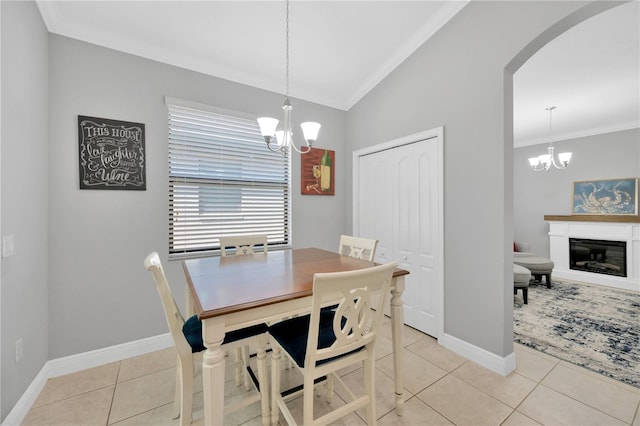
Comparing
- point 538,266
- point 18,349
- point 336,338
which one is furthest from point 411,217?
point 18,349

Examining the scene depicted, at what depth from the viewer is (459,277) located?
237cm

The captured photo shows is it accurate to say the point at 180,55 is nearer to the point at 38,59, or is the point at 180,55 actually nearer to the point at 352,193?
the point at 38,59

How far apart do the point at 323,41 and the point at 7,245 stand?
2.81 meters

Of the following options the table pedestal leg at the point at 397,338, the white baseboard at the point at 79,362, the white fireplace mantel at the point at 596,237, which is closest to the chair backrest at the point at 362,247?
the table pedestal leg at the point at 397,338

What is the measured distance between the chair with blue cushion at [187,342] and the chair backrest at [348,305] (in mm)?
416

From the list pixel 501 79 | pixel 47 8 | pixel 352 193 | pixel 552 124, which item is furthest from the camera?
pixel 552 124

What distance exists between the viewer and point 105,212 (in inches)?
86.6

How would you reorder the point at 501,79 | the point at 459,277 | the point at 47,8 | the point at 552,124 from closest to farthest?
the point at 47,8, the point at 501,79, the point at 459,277, the point at 552,124

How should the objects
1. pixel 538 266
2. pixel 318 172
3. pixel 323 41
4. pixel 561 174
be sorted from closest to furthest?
pixel 323 41 < pixel 318 172 < pixel 538 266 < pixel 561 174

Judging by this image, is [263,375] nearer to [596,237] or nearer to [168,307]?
[168,307]

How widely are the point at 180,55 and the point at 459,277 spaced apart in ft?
10.9

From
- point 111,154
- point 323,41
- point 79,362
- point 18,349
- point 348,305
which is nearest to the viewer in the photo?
point 348,305

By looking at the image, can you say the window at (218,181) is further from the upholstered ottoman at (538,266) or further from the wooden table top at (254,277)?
the upholstered ottoman at (538,266)

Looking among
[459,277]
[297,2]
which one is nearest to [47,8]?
[297,2]
